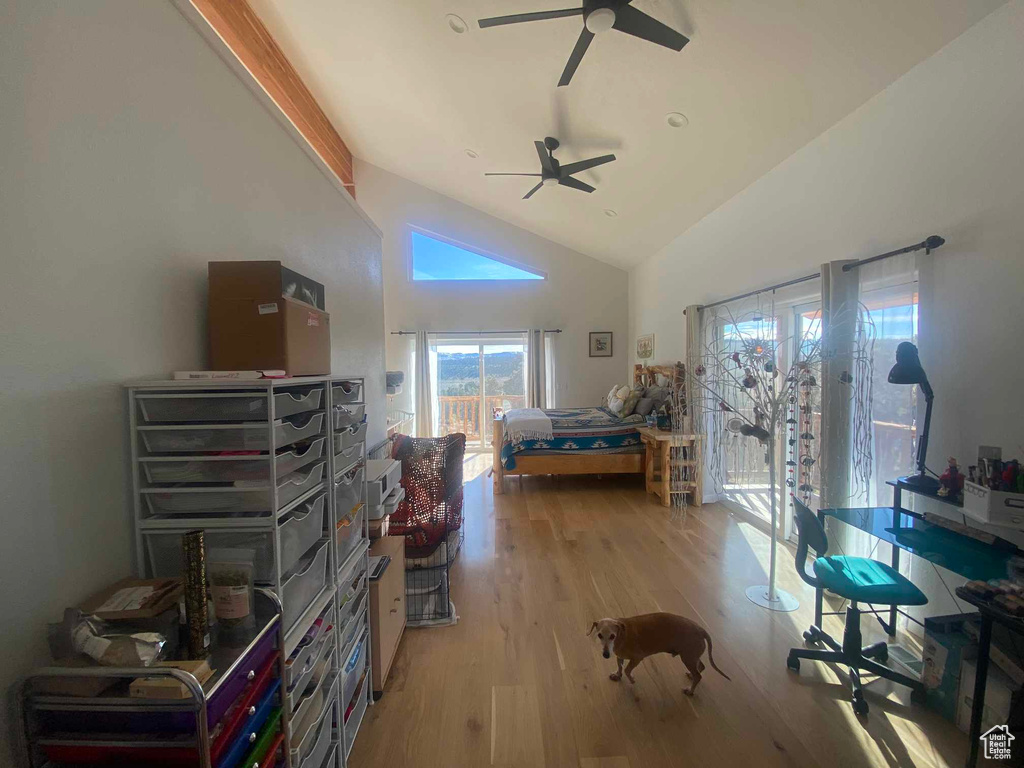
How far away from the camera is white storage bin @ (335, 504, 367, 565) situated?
4.60 ft

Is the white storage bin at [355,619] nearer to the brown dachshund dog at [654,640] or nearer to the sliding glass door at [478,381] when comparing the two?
the brown dachshund dog at [654,640]

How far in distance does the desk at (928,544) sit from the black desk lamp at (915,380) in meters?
0.05

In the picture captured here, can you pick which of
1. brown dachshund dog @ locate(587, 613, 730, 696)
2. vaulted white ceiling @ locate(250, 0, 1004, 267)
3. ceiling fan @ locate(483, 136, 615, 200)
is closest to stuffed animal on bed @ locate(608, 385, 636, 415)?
vaulted white ceiling @ locate(250, 0, 1004, 267)

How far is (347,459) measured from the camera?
146 cm

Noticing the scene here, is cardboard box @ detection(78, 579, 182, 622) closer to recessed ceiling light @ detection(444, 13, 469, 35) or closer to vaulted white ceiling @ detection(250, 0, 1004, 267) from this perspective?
vaulted white ceiling @ detection(250, 0, 1004, 267)

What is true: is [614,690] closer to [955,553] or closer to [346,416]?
[955,553]

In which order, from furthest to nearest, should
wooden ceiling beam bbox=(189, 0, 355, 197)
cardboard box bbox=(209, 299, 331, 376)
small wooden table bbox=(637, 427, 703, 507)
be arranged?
1. small wooden table bbox=(637, 427, 703, 507)
2. wooden ceiling beam bbox=(189, 0, 355, 197)
3. cardboard box bbox=(209, 299, 331, 376)

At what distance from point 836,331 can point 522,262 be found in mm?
4541

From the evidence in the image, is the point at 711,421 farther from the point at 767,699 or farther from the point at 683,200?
the point at 767,699

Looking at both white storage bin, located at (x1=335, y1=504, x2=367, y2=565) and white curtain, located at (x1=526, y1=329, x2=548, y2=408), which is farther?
white curtain, located at (x1=526, y1=329, x2=548, y2=408)

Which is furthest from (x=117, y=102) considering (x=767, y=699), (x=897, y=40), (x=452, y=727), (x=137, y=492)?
(x=897, y=40)

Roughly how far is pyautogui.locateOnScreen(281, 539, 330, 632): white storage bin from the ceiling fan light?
2403 millimetres

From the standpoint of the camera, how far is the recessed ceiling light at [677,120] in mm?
2727

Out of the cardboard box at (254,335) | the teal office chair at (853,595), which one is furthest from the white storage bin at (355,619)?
the teal office chair at (853,595)
